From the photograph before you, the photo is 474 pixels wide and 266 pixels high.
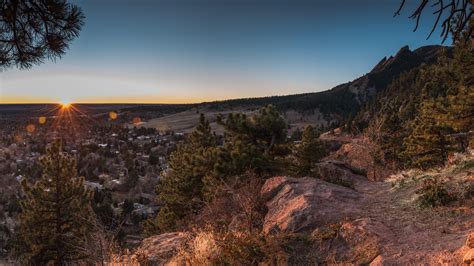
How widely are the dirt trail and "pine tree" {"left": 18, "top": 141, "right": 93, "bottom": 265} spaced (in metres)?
15.0

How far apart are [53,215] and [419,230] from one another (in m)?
18.4

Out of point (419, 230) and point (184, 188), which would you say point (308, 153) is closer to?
point (184, 188)

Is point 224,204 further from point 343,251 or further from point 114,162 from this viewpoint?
point 114,162

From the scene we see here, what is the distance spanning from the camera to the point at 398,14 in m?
3.67

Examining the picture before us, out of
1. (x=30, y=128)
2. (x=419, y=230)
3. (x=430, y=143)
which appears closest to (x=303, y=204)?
(x=419, y=230)

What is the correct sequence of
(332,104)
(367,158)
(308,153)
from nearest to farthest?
(308,153), (367,158), (332,104)

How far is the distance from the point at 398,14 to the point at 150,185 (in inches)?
1787

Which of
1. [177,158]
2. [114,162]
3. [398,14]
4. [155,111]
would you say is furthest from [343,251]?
[155,111]

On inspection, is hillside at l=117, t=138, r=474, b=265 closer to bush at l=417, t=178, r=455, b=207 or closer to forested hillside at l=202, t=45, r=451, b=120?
bush at l=417, t=178, r=455, b=207

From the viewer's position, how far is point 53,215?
20.0 metres

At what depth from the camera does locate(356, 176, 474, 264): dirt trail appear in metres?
6.20

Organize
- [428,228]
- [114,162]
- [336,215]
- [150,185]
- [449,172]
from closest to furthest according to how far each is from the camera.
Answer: [428,228] → [336,215] → [449,172] → [150,185] → [114,162]

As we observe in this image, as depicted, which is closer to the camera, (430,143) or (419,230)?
(419,230)

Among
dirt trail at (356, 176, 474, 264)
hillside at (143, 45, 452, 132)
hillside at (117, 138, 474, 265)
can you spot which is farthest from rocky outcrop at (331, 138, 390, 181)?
hillside at (143, 45, 452, 132)
